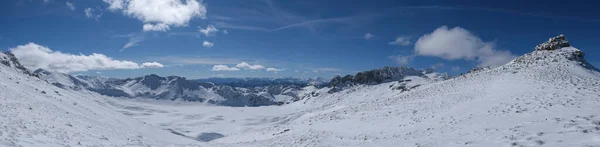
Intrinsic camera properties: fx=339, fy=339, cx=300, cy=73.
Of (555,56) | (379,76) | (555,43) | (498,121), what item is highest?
(379,76)

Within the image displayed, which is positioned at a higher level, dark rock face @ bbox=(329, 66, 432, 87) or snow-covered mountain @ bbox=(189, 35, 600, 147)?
dark rock face @ bbox=(329, 66, 432, 87)

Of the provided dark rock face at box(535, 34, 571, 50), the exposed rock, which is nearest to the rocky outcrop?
dark rock face at box(535, 34, 571, 50)

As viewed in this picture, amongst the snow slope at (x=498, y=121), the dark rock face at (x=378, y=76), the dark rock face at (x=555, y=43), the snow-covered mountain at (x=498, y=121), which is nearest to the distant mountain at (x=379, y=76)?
the dark rock face at (x=378, y=76)

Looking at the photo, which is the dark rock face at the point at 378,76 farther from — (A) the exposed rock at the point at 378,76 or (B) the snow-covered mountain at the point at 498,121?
(B) the snow-covered mountain at the point at 498,121

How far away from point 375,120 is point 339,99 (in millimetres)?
107495

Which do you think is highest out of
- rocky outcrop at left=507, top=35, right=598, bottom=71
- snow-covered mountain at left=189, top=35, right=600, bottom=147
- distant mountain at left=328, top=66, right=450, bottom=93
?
distant mountain at left=328, top=66, right=450, bottom=93

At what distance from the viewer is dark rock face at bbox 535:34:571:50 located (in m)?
58.2

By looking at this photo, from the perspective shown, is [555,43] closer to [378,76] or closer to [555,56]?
[555,56]

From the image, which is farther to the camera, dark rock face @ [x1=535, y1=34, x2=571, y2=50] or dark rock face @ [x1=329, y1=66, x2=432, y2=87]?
dark rock face @ [x1=329, y1=66, x2=432, y2=87]

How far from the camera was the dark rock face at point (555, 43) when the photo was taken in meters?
58.2

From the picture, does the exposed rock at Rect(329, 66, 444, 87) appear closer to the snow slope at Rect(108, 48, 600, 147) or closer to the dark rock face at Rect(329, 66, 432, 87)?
the dark rock face at Rect(329, 66, 432, 87)

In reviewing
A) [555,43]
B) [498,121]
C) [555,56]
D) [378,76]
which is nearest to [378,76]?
[378,76]

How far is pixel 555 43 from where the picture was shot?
2296 inches

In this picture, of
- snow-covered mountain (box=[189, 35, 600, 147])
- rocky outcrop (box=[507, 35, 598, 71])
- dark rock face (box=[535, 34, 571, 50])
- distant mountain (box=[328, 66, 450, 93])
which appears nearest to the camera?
snow-covered mountain (box=[189, 35, 600, 147])
